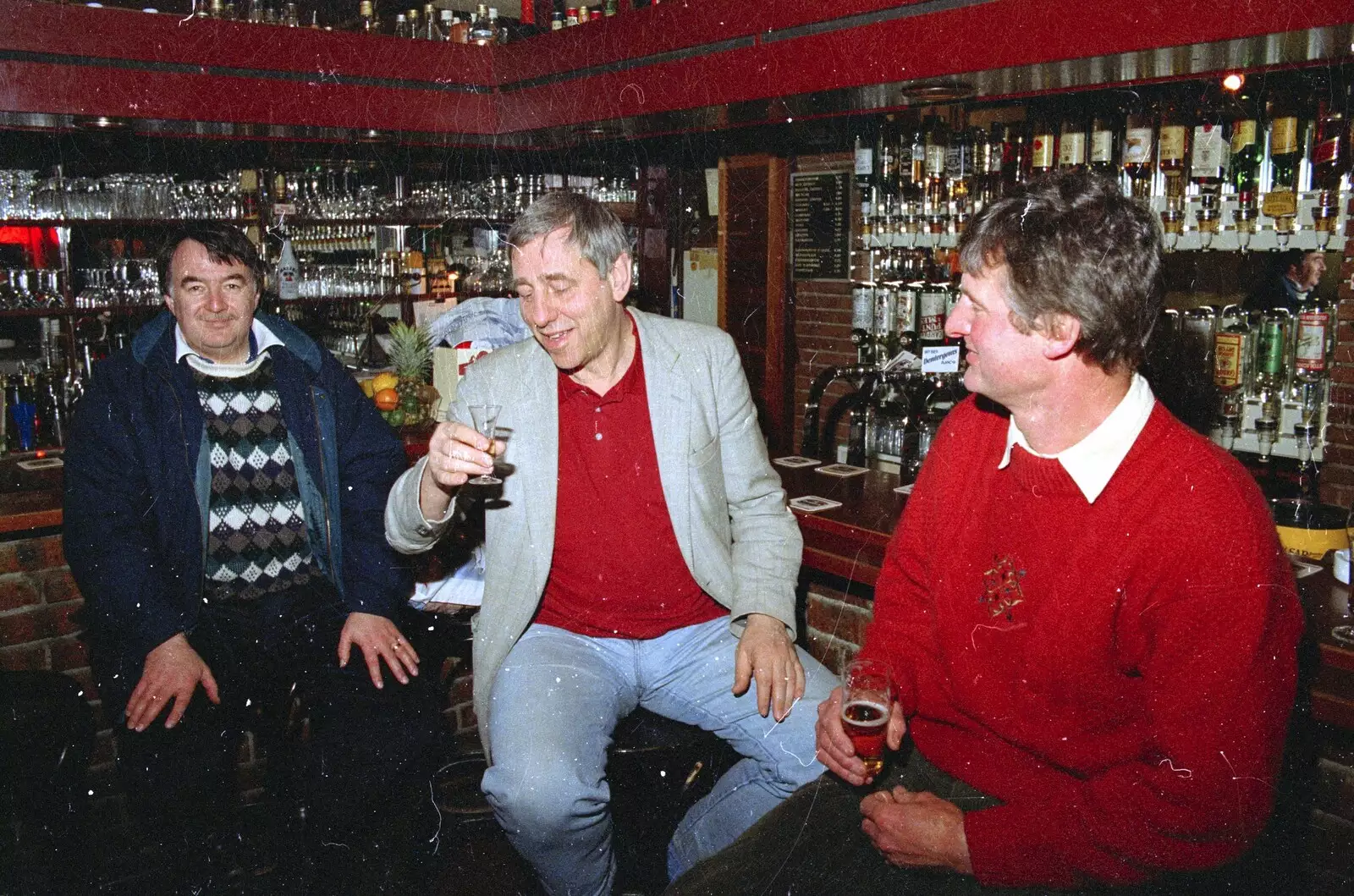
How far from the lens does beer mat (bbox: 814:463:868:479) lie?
3271 millimetres

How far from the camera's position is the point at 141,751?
2.34 m

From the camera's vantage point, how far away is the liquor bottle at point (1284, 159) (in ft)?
10.5

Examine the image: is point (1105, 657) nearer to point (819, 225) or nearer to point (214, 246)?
point (214, 246)

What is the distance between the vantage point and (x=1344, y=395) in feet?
11.5

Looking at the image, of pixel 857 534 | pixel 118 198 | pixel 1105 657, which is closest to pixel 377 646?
pixel 857 534

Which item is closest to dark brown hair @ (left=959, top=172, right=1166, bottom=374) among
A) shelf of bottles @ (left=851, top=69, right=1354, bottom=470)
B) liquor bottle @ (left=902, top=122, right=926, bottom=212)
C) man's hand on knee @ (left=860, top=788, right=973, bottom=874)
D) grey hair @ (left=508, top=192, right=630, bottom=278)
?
man's hand on knee @ (left=860, top=788, right=973, bottom=874)

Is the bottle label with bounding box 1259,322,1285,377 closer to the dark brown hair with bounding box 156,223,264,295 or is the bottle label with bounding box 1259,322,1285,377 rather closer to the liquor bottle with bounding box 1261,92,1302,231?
the liquor bottle with bounding box 1261,92,1302,231

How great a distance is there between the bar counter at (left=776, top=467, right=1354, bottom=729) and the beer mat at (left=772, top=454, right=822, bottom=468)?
5 centimetres

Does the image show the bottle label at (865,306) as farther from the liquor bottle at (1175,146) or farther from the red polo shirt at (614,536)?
the red polo shirt at (614,536)

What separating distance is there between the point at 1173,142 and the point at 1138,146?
13 cm

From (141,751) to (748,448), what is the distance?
5.33 ft

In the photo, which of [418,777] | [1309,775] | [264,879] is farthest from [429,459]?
[1309,775]

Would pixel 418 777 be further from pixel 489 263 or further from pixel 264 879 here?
pixel 489 263

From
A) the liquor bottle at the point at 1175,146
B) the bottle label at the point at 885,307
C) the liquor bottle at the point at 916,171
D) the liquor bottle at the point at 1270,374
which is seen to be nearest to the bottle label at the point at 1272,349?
the liquor bottle at the point at 1270,374
